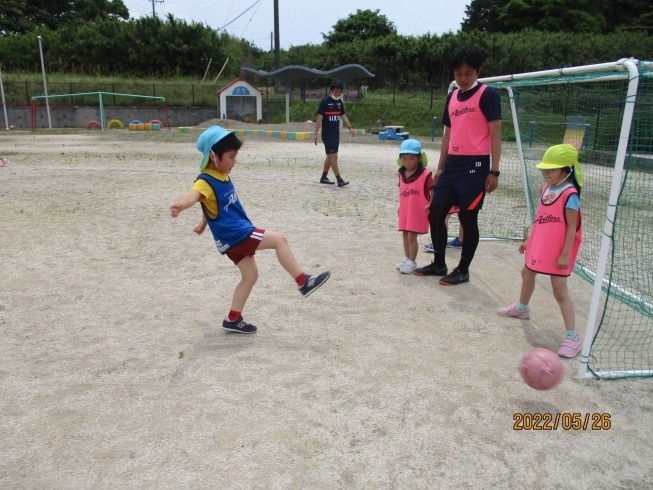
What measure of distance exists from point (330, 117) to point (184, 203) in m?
6.95

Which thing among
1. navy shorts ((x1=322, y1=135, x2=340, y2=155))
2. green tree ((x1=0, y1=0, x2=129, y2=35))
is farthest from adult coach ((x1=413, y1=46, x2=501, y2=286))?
green tree ((x1=0, y1=0, x2=129, y2=35))

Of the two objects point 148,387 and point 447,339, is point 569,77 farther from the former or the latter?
point 148,387

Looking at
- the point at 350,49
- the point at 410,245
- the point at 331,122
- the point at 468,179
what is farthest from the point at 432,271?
the point at 350,49

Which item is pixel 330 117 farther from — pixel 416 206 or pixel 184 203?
pixel 184 203

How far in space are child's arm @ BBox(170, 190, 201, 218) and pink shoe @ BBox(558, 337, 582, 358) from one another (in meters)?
2.65

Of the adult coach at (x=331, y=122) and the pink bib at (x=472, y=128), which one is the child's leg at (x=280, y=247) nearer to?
the pink bib at (x=472, y=128)

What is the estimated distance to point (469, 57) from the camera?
4.25 m

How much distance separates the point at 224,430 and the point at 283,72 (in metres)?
25.9

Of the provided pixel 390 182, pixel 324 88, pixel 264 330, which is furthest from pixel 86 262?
pixel 324 88

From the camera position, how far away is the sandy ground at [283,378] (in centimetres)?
247

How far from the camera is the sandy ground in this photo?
247 centimetres

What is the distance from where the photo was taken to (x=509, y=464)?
2.50 meters

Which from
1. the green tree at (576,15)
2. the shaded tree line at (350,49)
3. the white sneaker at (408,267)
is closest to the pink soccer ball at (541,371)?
the white sneaker at (408,267)

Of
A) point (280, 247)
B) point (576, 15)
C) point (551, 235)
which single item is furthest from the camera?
point (576, 15)
